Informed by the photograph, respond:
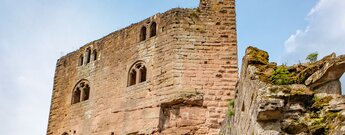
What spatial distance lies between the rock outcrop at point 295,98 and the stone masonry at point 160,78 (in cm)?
752

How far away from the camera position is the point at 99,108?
53.1 ft

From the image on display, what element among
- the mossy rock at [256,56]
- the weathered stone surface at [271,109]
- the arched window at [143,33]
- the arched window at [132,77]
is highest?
the arched window at [143,33]

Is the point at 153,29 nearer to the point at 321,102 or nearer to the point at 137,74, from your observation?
the point at 137,74

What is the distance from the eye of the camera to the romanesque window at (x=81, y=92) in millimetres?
17125

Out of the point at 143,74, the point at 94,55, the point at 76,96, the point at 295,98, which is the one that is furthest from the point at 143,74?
the point at 295,98

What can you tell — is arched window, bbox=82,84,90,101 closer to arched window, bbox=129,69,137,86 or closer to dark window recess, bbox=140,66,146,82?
arched window, bbox=129,69,137,86

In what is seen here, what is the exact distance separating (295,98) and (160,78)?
9.41 m

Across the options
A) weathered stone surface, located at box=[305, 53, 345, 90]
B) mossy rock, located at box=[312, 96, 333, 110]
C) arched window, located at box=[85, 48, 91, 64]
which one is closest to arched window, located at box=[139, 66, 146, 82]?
arched window, located at box=[85, 48, 91, 64]

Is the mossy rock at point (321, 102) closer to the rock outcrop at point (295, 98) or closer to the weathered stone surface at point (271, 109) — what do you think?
the rock outcrop at point (295, 98)

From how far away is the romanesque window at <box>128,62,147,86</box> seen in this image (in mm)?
15297

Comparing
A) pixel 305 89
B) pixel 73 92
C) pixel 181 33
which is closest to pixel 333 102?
pixel 305 89

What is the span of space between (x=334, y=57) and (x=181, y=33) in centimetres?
931

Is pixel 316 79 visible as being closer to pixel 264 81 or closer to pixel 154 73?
pixel 264 81

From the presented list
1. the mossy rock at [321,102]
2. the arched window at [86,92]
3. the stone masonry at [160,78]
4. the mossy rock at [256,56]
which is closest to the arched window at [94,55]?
the stone masonry at [160,78]
